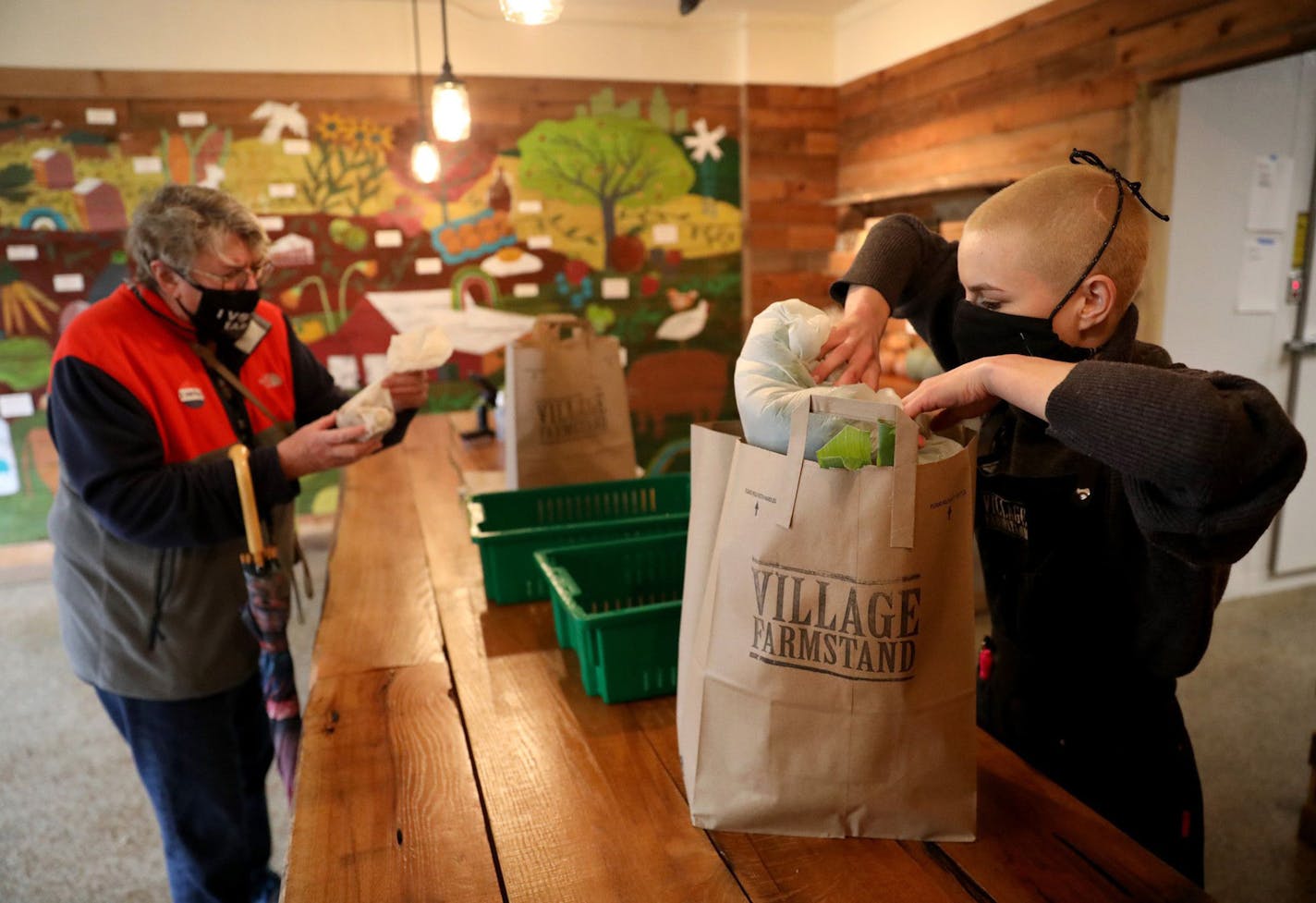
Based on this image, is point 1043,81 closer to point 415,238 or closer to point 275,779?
point 415,238

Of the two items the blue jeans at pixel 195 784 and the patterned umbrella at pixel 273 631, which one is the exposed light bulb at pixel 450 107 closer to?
the patterned umbrella at pixel 273 631

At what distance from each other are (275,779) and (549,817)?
85.5 inches

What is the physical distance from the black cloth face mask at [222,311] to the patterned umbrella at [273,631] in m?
0.25

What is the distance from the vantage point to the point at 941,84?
418 centimetres

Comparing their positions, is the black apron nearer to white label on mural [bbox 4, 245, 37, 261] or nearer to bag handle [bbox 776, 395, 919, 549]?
bag handle [bbox 776, 395, 919, 549]

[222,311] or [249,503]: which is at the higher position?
[222,311]

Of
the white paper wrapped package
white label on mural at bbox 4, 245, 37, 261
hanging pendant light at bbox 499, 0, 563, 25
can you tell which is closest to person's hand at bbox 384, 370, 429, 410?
the white paper wrapped package

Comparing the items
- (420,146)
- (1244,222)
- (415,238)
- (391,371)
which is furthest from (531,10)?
(415,238)

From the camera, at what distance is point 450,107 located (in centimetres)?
305

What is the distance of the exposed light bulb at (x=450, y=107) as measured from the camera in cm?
299

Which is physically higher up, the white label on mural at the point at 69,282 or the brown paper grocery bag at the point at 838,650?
the white label on mural at the point at 69,282

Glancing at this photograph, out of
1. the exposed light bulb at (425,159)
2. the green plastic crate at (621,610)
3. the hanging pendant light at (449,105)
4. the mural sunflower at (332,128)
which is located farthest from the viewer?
the mural sunflower at (332,128)

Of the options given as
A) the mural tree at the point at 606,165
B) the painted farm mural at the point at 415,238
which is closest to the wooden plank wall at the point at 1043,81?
the painted farm mural at the point at 415,238

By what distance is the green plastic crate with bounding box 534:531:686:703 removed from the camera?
116 cm
